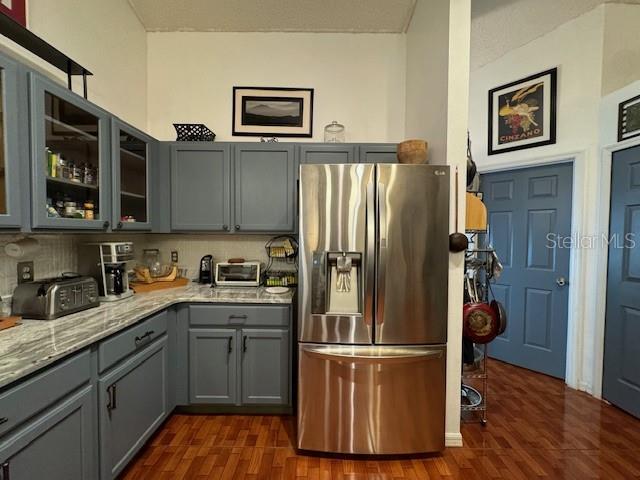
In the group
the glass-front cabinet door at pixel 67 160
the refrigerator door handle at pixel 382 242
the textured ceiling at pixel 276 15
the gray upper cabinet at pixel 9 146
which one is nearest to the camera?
the gray upper cabinet at pixel 9 146

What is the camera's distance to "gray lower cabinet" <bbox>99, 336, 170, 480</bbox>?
1476 mm

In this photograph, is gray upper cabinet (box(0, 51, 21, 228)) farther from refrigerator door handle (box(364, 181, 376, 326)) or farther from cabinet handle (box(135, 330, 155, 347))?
refrigerator door handle (box(364, 181, 376, 326))

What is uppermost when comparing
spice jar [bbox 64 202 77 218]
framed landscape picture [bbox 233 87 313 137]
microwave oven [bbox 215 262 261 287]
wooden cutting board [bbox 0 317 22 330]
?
framed landscape picture [bbox 233 87 313 137]

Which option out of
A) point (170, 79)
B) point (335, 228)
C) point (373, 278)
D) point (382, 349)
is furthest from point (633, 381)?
point (170, 79)

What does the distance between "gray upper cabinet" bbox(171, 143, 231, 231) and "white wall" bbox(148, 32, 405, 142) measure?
1.36 feet

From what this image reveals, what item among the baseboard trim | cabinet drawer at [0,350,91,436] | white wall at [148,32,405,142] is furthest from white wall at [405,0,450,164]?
cabinet drawer at [0,350,91,436]

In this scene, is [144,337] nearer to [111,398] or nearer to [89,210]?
[111,398]

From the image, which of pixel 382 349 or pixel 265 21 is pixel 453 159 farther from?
pixel 265 21

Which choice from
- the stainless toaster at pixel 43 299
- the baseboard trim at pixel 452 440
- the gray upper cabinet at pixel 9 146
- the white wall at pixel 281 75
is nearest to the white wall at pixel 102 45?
the white wall at pixel 281 75

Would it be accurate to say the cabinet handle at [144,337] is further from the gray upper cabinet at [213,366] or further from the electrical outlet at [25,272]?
the electrical outlet at [25,272]

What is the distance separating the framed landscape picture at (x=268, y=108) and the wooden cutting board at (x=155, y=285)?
1430 millimetres

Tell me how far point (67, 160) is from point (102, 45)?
1210 mm

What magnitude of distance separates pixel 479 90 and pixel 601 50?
101 cm

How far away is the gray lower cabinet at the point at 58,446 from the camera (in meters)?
1.03
